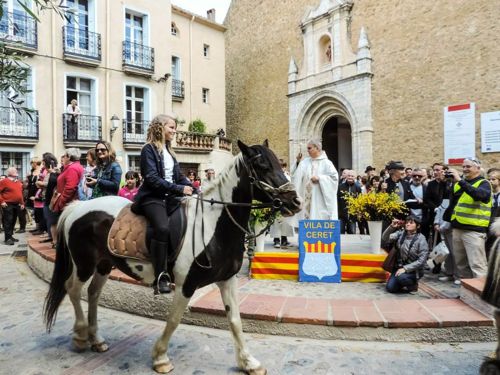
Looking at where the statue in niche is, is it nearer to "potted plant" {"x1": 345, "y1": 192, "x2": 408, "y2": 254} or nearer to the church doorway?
the church doorway

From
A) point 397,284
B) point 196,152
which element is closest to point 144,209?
point 397,284

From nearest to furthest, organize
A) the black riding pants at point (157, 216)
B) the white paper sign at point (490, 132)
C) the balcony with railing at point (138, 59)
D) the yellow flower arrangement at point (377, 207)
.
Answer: the black riding pants at point (157, 216) → the yellow flower arrangement at point (377, 207) → the white paper sign at point (490, 132) → the balcony with railing at point (138, 59)

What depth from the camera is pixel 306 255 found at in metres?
5.27

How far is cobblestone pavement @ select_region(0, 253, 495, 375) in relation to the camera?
9.96 ft

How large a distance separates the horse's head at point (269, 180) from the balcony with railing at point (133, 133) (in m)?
15.2

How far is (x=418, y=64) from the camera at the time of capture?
49.4 feet

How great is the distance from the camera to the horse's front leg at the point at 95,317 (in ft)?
11.1

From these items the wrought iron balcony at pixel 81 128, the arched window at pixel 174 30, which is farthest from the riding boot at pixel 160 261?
the arched window at pixel 174 30

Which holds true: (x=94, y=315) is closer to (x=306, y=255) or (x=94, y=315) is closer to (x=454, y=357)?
(x=306, y=255)

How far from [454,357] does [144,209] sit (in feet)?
9.74

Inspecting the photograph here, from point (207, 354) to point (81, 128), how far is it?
14.8 meters

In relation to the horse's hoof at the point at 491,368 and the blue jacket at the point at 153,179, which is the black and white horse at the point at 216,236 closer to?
the blue jacket at the point at 153,179

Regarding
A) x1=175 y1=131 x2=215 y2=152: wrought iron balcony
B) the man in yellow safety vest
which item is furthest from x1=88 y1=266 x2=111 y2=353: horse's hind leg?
x1=175 y1=131 x2=215 y2=152: wrought iron balcony

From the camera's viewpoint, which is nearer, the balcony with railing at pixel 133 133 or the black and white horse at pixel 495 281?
the black and white horse at pixel 495 281
